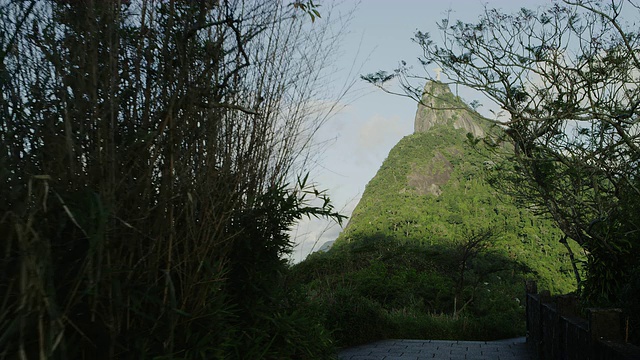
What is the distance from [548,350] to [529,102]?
8.85ft

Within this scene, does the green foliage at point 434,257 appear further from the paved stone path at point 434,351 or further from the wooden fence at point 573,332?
the wooden fence at point 573,332

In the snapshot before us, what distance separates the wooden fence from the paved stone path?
349 mm

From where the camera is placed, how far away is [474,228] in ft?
94.6

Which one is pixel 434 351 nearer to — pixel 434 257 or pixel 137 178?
pixel 137 178

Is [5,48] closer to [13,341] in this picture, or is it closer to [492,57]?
[13,341]

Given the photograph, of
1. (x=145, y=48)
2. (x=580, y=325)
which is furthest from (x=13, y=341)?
(x=580, y=325)

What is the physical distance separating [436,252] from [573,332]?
1586 cm

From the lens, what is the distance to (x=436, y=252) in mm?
20781

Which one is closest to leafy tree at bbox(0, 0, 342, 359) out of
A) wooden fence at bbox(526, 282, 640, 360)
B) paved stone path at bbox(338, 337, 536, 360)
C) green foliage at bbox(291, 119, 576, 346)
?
green foliage at bbox(291, 119, 576, 346)

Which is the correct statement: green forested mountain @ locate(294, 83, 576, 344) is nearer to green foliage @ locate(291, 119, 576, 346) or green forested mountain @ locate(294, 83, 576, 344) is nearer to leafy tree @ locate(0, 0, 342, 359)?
green foliage @ locate(291, 119, 576, 346)

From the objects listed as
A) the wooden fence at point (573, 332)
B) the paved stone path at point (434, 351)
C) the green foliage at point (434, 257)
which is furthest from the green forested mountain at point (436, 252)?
the wooden fence at point (573, 332)

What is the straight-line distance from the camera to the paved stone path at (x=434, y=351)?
7.98 m

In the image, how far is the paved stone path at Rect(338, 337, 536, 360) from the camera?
7984 mm

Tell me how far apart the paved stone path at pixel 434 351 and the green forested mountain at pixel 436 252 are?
60 centimetres
